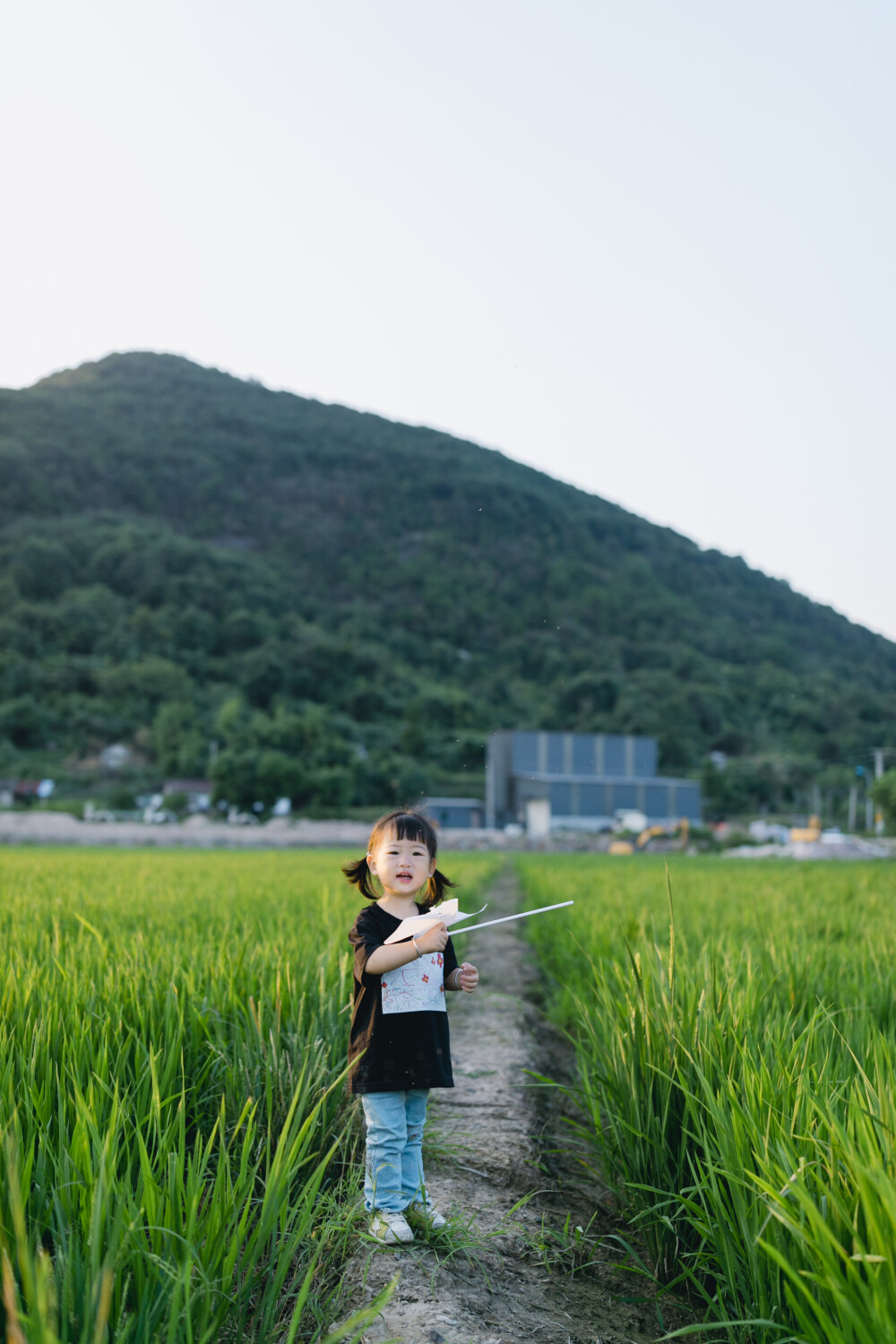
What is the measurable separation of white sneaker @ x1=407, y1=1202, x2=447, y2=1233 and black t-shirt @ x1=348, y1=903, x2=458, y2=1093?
0.78 feet

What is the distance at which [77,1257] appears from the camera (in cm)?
115

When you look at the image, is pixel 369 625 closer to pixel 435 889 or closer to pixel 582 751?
pixel 582 751

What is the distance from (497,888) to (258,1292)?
11.5 m

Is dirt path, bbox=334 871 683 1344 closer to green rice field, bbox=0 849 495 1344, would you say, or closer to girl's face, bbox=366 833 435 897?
green rice field, bbox=0 849 495 1344

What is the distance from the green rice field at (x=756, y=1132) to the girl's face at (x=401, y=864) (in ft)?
1.76

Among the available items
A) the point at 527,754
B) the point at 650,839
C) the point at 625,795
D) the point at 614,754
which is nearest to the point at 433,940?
the point at 650,839

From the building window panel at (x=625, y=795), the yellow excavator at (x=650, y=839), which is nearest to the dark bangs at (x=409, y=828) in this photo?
the yellow excavator at (x=650, y=839)

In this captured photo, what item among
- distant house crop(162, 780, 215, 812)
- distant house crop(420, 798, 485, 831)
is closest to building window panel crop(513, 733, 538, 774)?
distant house crop(420, 798, 485, 831)

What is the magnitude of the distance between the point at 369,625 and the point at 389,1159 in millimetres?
66496

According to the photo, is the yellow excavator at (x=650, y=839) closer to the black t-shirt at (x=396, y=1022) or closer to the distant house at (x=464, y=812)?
the distant house at (x=464, y=812)

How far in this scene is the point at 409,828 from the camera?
1957 millimetres

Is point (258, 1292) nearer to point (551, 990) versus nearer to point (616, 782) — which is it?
point (551, 990)

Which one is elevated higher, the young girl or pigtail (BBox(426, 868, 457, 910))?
pigtail (BBox(426, 868, 457, 910))

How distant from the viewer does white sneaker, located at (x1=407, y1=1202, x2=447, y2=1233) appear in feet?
5.88
